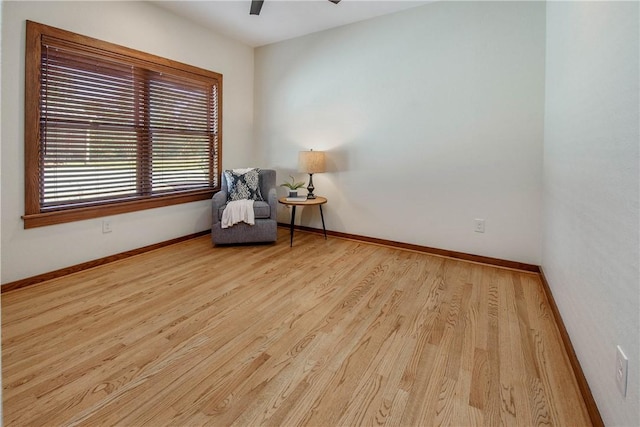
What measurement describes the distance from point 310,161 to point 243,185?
2.82 feet

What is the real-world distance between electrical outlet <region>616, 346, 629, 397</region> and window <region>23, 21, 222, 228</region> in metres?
3.75

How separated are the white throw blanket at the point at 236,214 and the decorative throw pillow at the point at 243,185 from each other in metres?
0.28

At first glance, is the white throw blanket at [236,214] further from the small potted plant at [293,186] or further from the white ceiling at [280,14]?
the white ceiling at [280,14]

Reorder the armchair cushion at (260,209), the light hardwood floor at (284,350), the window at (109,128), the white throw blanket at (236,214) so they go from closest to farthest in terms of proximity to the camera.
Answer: the light hardwood floor at (284,350) → the window at (109,128) → the white throw blanket at (236,214) → the armchair cushion at (260,209)

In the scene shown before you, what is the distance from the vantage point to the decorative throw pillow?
13.5 ft

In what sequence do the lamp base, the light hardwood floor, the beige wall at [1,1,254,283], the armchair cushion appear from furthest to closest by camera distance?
the lamp base < the armchair cushion < the beige wall at [1,1,254,283] < the light hardwood floor

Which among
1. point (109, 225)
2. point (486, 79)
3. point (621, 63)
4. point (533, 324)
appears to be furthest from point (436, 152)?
point (109, 225)

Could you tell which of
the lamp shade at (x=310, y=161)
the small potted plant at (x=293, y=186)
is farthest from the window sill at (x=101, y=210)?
the lamp shade at (x=310, y=161)

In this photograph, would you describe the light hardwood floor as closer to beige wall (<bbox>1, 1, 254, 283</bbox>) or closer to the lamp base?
beige wall (<bbox>1, 1, 254, 283</bbox>)

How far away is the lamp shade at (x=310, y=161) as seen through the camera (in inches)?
161

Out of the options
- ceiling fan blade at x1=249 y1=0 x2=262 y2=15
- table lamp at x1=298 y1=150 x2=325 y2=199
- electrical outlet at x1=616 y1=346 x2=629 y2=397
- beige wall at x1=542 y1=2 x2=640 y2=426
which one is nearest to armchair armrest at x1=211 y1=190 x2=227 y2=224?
table lamp at x1=298 y1=150 x2=325 y2=199

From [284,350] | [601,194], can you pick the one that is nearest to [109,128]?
[284,350]

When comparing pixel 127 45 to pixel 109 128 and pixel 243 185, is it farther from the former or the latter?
pixel 243 185

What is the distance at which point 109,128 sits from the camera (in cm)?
328
